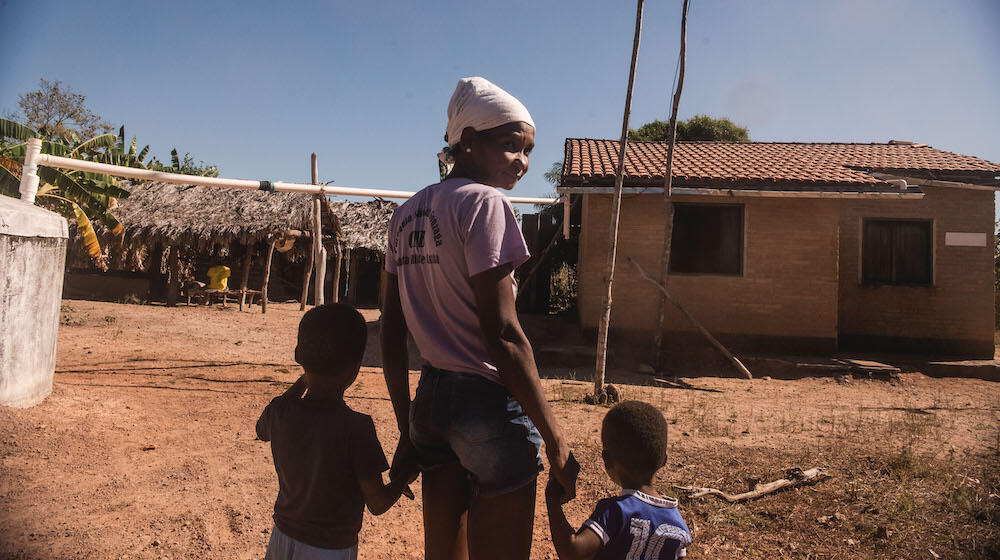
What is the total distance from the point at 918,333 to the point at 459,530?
11656 millimetres

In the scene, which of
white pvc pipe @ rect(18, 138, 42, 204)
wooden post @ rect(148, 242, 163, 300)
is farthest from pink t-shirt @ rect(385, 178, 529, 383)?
wooden post @ rect(148, 242, 163, 300)

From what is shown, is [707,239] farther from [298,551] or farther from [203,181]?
[298,551]

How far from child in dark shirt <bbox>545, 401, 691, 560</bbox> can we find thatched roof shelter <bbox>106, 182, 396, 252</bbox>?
13173 mm

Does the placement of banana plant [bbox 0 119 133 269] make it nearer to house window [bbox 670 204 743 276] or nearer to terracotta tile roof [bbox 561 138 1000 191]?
terracotta tile roof [bbox 561 138 1000 191]

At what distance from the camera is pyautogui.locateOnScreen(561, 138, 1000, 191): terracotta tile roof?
9.29m

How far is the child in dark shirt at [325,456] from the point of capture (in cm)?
156

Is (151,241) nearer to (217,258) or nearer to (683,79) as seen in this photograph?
(217,258)

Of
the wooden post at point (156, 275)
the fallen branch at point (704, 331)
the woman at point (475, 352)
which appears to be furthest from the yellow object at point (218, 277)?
the woman at point (475, 352)

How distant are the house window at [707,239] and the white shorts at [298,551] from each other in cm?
886

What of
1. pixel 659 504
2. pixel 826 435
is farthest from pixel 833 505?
pixel 659 504

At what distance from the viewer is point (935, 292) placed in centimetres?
1021

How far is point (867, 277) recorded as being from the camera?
10562 mm

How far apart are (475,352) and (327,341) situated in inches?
19.8

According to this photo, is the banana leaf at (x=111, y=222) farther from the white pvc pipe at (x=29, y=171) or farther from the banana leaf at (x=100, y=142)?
the white pvc pipe at (x=29, y=171)
